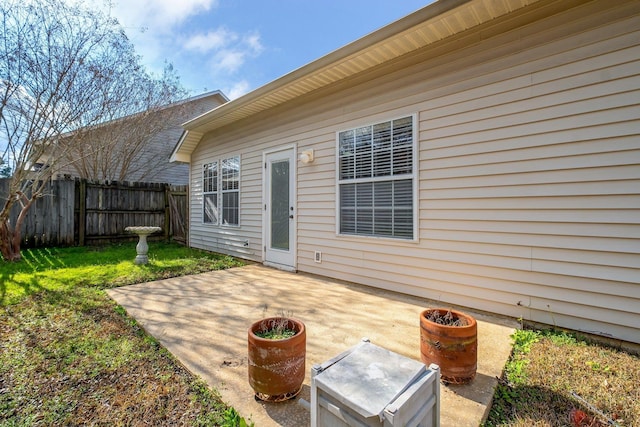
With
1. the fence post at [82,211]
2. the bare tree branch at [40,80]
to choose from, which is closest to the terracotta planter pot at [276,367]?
the bare tree branch at [40,80]

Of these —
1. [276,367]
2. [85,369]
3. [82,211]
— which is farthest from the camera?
[82,211]

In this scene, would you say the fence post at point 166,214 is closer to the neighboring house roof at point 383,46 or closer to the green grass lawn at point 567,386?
the neighboring house roof at point 383,46

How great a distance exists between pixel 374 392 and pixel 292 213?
4005 mm

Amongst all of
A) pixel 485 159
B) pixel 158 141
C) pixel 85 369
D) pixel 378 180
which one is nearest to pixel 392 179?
pixel 378 180

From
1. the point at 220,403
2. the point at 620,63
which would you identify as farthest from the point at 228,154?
the point at 620,63

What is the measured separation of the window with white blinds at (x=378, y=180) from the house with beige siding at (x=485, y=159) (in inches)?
0.7

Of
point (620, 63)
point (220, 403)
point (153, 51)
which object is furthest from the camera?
point (153, 51)

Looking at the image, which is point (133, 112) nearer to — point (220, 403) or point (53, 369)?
point (53, 369)

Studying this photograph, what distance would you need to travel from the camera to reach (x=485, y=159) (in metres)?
3.03

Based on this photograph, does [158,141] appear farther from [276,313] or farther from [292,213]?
[276,313]

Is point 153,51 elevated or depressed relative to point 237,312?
elevated

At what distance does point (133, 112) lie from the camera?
9117 mm

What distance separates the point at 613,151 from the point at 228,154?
6.12m

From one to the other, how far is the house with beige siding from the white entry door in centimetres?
24
